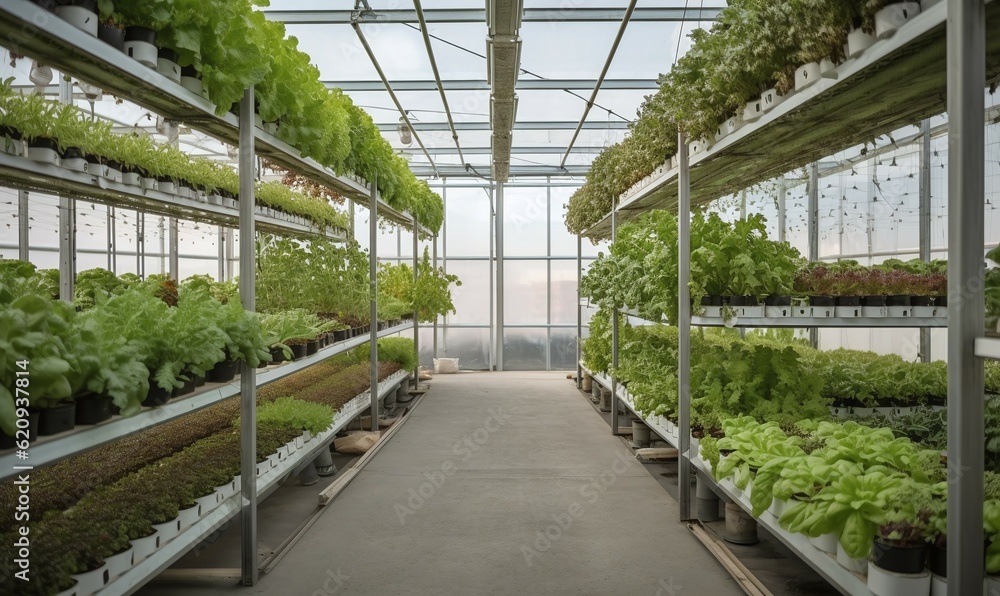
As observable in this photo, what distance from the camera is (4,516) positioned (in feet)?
7.73

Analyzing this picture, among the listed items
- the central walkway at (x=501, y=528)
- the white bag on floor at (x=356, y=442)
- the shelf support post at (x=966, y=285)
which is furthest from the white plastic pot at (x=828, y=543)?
the white bag on floor at (x=356, y=442)

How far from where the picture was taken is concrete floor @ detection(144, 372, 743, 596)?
3229 millimetres

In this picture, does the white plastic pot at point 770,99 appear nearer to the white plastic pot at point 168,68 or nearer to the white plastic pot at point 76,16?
the white plastic pot at point 168,68

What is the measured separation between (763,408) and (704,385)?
0.45 metres

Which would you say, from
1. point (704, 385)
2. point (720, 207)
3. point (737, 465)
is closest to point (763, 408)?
point (704, 385)

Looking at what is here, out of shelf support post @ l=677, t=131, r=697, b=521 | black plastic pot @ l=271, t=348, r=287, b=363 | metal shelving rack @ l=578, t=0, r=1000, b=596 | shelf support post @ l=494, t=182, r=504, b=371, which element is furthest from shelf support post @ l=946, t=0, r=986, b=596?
shelf support post @ l=494, t=182, r=504, b=371

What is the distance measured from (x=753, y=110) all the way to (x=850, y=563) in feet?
6.78

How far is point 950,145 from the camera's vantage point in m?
1.76

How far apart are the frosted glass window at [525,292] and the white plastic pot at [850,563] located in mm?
11473

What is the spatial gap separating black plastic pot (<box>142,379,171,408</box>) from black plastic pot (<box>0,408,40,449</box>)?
1.59 ft

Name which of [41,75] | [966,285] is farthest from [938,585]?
[41,75]

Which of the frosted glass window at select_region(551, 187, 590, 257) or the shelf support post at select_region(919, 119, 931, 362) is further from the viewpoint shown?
the frosted glass window at select_region(551, 187, 590, 257)

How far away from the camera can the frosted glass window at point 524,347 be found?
13.7 meters

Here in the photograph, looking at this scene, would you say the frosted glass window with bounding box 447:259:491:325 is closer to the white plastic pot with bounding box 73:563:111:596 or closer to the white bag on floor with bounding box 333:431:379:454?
the white bag on floor with bounding box 333:431:379:454
